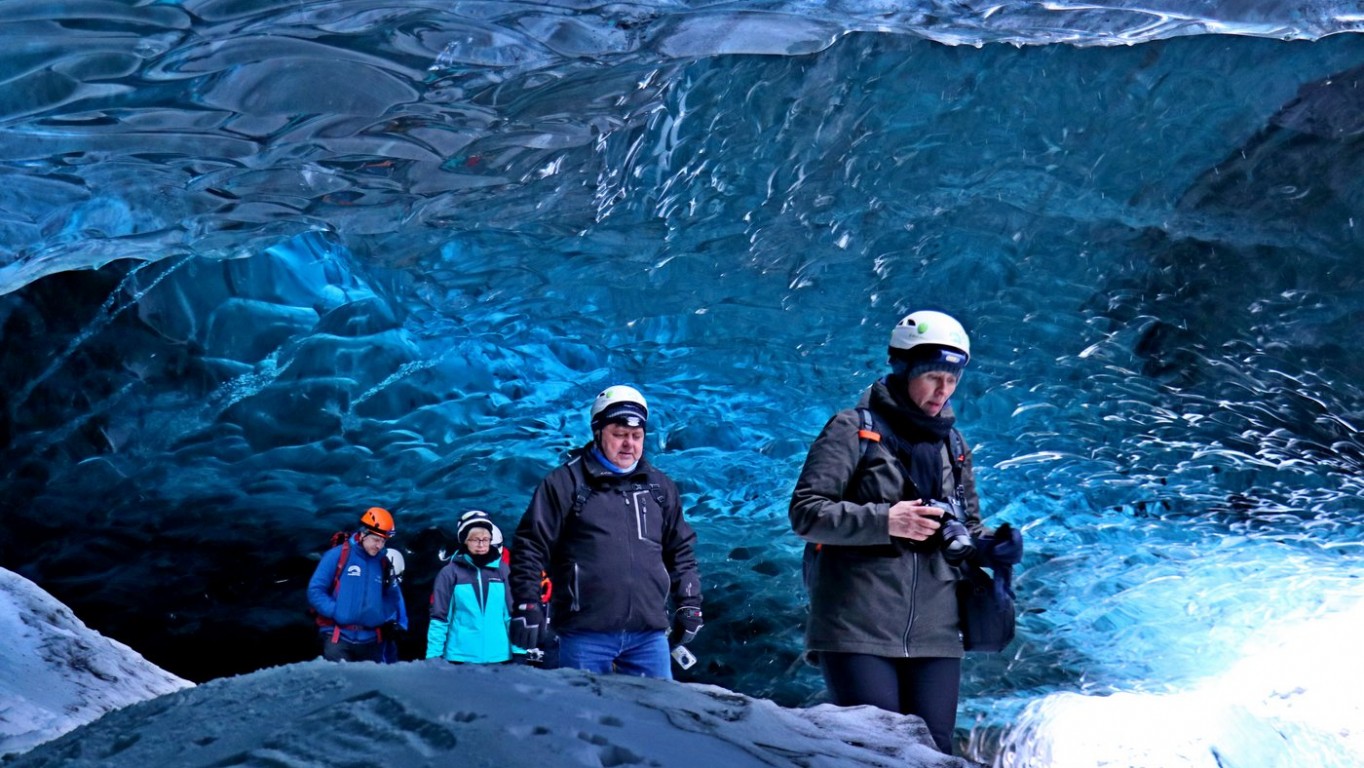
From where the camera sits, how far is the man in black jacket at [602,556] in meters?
4.35

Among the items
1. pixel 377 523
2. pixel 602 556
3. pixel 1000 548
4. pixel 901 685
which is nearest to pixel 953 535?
pixel 1000 548

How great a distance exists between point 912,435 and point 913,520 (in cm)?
35

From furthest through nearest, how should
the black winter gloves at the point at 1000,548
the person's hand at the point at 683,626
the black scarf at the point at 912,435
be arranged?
the person's hand at the point at 683,626 → the black scarf at the point at 912,435 → the black winter gloves at the point at 1000,548

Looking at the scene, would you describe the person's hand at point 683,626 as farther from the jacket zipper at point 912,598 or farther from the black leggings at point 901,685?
the jacket zipper at point 912,598

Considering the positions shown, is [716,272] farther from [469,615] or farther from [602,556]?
[602,556]

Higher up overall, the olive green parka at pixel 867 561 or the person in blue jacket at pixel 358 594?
the olive green parka at pixel 867 561

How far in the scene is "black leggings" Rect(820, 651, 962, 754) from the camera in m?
3.49

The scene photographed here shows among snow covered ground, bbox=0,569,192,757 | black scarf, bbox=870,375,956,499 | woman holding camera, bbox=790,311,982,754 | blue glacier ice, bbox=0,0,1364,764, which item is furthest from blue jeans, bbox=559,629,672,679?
blue glacier ice, bbox=0,0,1364,764

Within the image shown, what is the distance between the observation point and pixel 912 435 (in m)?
3.68

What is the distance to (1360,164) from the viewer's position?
8.16 m

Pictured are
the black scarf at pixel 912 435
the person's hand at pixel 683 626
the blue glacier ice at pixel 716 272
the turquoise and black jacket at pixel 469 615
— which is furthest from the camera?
the turquoise and black jacket at pixel 469 615

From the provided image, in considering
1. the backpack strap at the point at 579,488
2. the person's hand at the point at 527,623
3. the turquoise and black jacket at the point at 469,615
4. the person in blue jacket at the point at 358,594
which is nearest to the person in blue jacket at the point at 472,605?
the turquoise and black jacket at the point at 469,615

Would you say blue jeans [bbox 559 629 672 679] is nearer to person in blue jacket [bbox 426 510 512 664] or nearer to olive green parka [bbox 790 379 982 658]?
olive green parka [bbox 790 379 982 658]

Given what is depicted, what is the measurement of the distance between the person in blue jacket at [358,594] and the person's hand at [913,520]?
4.82 meters
